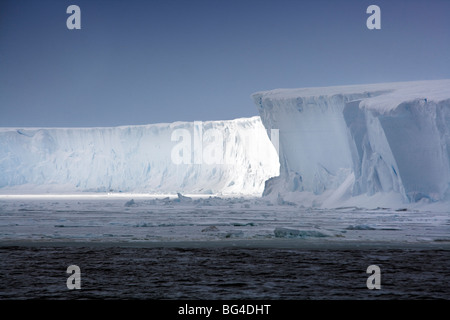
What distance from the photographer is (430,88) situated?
729 inches

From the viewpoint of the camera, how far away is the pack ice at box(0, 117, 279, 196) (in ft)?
151

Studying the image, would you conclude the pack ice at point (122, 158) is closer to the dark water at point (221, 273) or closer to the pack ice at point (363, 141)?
the pack ice at point (363, 141)

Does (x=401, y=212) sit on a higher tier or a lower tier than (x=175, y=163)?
lower

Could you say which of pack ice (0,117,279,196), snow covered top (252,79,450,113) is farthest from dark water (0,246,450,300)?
pack ice (0,117,279,196)

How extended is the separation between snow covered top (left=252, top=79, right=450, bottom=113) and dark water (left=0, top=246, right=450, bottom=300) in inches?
404

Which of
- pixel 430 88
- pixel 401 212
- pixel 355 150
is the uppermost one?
pixel 430 88

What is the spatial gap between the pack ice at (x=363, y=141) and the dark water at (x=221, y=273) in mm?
9716

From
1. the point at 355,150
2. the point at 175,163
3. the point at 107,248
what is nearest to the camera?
the point at 107,248

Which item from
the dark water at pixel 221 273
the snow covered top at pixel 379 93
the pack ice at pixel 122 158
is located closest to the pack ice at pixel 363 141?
the snow covered top at pixel 379 93

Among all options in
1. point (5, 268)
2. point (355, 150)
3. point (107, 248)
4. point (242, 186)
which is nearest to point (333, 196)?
point (355, 150)

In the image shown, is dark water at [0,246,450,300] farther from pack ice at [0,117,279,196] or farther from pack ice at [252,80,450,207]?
pack ice at [0,117,279,196]
